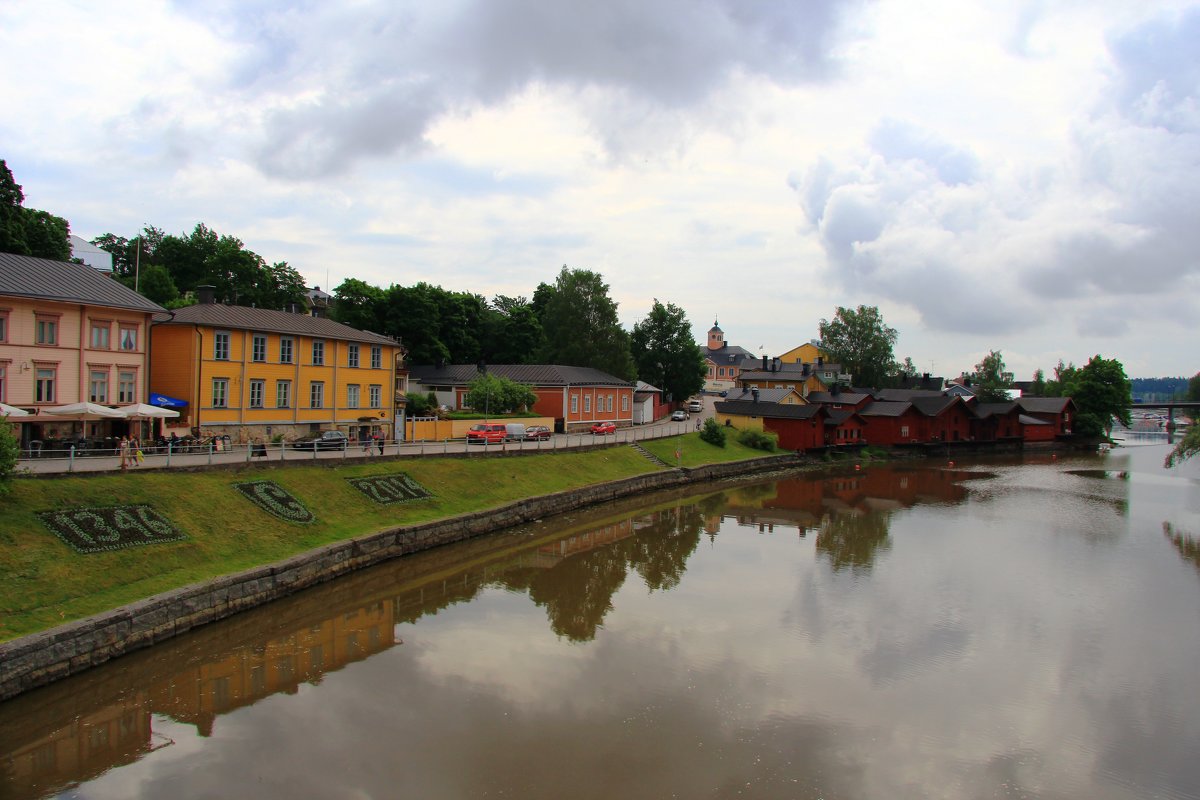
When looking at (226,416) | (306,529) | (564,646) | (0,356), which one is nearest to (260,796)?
(564,646)

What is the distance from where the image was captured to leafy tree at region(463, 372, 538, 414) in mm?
52375

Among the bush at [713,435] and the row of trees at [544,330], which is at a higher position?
the row of trees at [544,330]

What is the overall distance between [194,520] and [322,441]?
10462 mm

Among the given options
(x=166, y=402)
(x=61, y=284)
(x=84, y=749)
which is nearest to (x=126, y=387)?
(x=166, y=402)

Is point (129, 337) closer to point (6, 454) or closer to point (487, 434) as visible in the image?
point (6, 454)

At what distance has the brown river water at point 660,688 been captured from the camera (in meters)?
13.3

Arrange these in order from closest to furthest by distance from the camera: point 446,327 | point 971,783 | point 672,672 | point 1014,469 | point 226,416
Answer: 1. point 971,783
2. point 672,672
3. point 226,416
4. point 1014,469
5. point 446,327

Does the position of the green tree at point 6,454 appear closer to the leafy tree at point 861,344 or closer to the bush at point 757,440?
the bush at point 757,440

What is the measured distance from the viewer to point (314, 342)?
41344 mm

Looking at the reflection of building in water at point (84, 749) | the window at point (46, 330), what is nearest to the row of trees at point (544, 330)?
the window at point (46, 330)

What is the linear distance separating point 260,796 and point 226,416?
91.7ft

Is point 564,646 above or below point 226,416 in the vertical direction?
below

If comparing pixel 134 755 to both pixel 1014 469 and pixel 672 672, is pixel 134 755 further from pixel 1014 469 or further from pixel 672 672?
pixel 1014 469

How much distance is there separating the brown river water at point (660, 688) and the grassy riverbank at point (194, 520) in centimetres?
191
